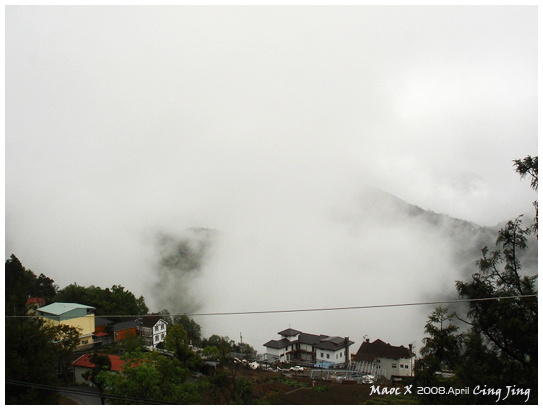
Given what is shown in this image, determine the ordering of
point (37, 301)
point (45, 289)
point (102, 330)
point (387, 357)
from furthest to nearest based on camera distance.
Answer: point (45, 289)
point (37, 301)
point (102, 330)
point (387, 357)

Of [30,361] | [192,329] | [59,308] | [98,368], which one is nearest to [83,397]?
[98,368]

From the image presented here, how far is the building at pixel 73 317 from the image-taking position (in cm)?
949

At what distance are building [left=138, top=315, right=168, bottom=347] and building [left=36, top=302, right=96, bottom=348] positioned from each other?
59.5 inches

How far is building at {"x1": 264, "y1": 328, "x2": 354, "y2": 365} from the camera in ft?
30.9

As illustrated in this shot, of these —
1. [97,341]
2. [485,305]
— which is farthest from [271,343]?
[485,305]

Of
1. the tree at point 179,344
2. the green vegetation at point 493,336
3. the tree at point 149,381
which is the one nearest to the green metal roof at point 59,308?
the tree at point 149,381

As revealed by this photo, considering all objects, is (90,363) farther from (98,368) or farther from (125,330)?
(125,330)

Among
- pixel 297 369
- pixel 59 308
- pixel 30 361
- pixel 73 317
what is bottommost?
pixel 297 369

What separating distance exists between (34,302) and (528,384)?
13.9 metres

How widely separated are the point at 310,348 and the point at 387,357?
225 cm

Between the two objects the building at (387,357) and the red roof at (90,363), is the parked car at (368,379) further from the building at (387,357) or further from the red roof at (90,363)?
the red roof at (90,363)

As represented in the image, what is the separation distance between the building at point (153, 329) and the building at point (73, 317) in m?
1.51

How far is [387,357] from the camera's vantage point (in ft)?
28.5

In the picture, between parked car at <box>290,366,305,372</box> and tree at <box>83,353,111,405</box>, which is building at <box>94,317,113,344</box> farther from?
parked car at <box>290,366,305,372</box>
